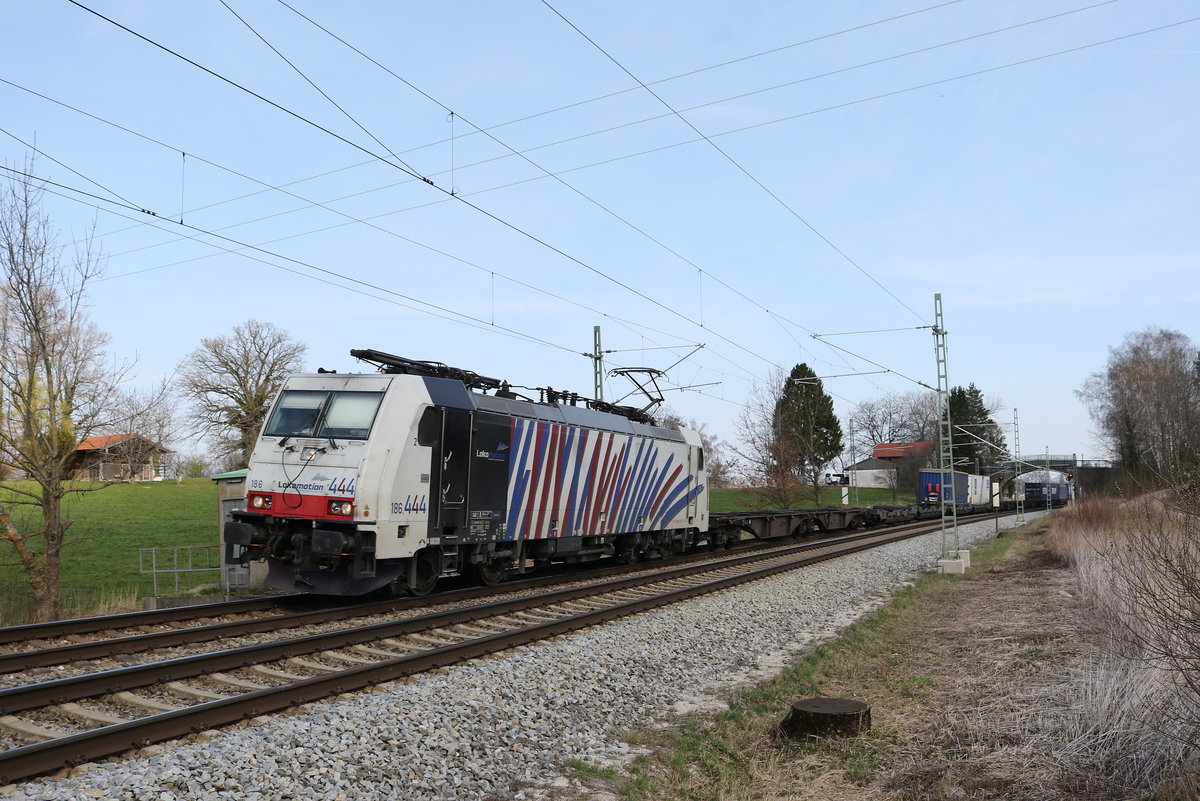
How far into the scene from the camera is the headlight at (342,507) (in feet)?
36.3

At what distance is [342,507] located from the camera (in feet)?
36.4

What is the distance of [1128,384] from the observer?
64188 mm

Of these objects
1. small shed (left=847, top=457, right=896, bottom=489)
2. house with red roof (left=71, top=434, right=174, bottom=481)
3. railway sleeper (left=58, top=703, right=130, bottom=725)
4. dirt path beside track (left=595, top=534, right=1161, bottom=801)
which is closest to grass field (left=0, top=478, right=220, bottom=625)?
house with red roof (left=71, top=434, right=174, bottom=481)

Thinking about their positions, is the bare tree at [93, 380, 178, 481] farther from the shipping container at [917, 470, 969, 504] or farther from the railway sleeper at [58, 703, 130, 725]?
the shipping container at [917, 470, 969, 504]

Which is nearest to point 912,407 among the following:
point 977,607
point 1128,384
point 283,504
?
point 1128,384

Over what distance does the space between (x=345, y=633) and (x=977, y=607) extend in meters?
10.1

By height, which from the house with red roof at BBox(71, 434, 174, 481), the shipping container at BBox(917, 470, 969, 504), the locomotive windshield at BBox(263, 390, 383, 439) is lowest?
the shipping container at BBox(917, 470, 969, 504)

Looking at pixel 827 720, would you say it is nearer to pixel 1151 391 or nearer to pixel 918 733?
pixel 918 733

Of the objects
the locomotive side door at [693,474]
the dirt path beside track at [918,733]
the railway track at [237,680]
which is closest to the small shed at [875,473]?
the locomotive side door at [693,474]

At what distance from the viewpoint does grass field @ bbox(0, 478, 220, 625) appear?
55.1ft

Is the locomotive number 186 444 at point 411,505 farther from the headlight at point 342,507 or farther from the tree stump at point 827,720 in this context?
the tree stump at point 827,720

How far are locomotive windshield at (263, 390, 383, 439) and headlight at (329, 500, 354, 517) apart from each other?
0.94 meters

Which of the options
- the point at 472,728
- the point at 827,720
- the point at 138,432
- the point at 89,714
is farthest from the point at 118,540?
the point at 827,720

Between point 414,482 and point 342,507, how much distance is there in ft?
3.72
